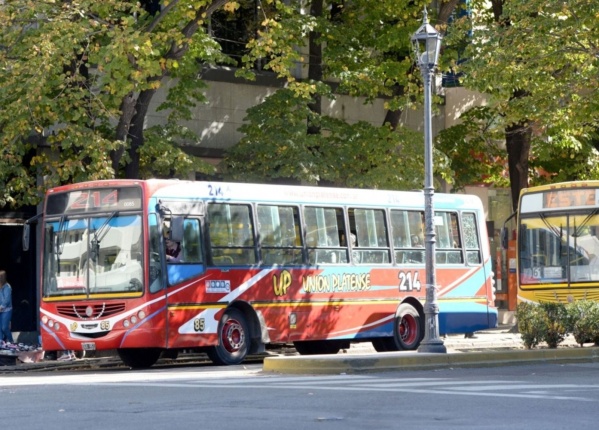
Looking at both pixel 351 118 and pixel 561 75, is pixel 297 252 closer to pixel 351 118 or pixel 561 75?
pixel 561 75

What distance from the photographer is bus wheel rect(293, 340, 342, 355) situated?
88.7 ft

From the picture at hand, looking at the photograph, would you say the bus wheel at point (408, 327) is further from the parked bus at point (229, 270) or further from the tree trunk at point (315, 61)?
the tree trunk at point (315, 61)

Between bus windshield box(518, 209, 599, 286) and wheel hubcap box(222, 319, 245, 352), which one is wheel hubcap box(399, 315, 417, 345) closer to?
bus windshield box(518, 209, 599, 286)

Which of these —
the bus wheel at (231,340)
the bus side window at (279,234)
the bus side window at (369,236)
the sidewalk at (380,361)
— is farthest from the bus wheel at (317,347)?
the bus wheel at (231,340)

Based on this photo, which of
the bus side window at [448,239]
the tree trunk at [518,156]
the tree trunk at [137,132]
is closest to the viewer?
the tree trunk at [137,132]

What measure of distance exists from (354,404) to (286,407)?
0.72 meters

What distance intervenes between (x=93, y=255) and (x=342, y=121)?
12414 mm

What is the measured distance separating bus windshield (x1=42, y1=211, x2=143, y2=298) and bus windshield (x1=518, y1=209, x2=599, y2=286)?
9.40 metres

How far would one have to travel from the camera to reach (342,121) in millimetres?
34188

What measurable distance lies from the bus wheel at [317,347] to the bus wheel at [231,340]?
3177mm

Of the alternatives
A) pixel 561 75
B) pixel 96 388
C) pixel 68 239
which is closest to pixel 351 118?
pixel 561 75

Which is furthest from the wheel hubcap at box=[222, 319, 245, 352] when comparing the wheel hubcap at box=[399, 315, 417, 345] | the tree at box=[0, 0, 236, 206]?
the wheel hubcap at box=[399, 315, 417, 345]

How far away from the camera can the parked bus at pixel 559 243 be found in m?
27.5

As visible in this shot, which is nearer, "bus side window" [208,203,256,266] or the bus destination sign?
"bus side window" [208,203,256,266]
